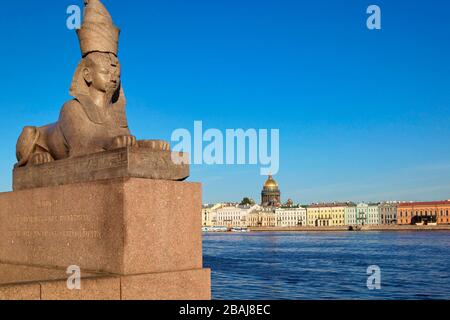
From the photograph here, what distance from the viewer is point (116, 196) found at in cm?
427

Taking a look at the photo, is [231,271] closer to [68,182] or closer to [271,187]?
[68,182]

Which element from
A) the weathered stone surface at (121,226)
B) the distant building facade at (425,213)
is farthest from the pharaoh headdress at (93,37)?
the distant building facade at (425,213)

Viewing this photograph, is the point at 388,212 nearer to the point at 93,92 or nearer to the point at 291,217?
the point at 291,217

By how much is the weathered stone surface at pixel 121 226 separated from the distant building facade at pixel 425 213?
98.2 m

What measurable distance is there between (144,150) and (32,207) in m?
1.50

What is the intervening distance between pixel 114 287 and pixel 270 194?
123909mm

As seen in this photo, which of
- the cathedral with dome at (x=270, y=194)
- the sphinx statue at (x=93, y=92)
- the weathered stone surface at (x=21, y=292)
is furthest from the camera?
the cathedral with dome at (x=270, y=194)

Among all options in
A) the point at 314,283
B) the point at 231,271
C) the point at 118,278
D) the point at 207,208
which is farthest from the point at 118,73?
the point at 207,208

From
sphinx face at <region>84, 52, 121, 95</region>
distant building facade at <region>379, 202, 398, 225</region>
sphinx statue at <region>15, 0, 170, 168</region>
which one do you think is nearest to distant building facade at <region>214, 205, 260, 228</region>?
distant building facade at <region>379, 202, 398, 225</region>

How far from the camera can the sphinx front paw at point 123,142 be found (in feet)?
15.1

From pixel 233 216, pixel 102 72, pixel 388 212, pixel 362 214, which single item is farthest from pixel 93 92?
pixel 233 216

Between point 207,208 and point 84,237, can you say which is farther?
point 207,208

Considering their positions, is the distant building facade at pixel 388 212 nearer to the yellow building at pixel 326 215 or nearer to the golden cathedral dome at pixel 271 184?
the yellow building at pixel 326 215

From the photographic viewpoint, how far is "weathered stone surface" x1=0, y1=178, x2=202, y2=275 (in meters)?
4.25
